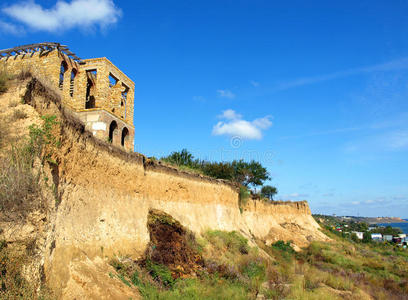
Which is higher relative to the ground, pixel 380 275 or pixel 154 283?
pixel 154 283

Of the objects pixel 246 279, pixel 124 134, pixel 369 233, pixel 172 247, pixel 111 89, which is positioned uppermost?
pixel 111 89

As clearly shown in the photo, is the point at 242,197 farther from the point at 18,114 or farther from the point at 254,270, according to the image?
the point at 18,114

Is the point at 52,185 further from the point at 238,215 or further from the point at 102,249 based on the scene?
the point at 238,215

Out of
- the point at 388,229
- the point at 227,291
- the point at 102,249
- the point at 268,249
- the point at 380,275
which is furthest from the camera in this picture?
the point at 388,229

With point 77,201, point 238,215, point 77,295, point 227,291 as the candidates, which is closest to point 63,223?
point 77,201

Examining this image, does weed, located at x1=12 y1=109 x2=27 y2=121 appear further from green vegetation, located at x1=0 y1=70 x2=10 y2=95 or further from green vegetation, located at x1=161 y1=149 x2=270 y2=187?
green vegetation, located at x1=161 y1=149 x2=270 y2=187

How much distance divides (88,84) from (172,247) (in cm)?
1558

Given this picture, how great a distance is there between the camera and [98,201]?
9.45 m

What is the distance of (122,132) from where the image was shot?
77.3ft

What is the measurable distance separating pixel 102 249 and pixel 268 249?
16290 millimetres

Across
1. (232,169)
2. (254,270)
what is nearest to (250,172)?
(232,169)

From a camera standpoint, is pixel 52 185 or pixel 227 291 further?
pixel 227 291

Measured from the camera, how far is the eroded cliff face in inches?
276

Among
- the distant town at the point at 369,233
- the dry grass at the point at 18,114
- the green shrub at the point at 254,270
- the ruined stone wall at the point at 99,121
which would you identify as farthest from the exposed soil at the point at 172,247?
the distant town at the point at 369,233
